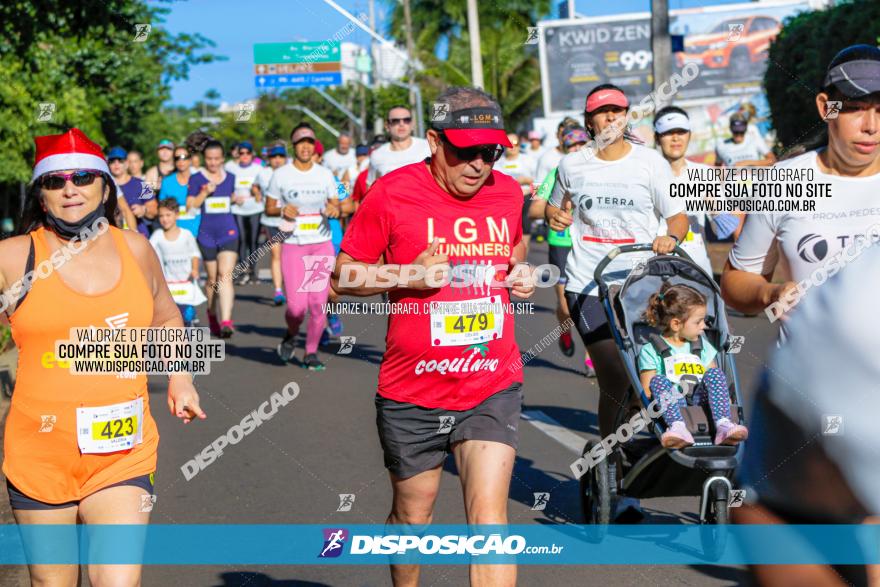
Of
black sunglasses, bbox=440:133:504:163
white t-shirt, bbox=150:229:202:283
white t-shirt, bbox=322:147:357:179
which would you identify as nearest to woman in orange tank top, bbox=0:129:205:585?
black sunglasses, bbox=440:133:504:163

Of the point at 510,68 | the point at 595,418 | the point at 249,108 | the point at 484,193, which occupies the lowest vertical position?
the point at 595,418

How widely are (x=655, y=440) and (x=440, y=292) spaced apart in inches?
76.1

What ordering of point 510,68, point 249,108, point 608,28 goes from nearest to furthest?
point 249,108
point 608,28
point 510,68

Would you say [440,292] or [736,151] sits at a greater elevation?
[736,151]

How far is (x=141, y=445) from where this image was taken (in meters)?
4.31

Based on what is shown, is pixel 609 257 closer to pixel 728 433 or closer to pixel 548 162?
pixel 728 433

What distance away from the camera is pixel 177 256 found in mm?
12906

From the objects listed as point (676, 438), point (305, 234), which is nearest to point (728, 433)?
point (676, 438)

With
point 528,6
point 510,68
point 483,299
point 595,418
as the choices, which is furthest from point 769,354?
point 528,6

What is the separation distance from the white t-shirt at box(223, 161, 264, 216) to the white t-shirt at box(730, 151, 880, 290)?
1553cm

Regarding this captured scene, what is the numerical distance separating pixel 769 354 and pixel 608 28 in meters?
40.7

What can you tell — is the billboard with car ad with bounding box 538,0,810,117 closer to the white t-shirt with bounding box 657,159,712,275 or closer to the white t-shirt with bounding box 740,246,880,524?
the white t-shirt with bounding box 657,159,712,275

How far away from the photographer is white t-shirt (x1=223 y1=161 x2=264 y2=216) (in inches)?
754

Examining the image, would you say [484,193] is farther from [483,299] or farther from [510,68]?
[510,68]
